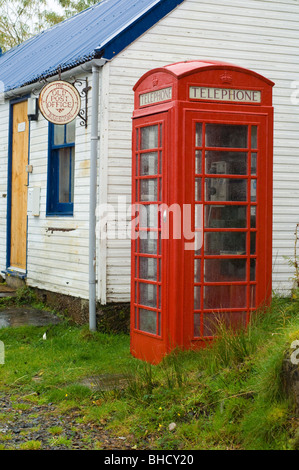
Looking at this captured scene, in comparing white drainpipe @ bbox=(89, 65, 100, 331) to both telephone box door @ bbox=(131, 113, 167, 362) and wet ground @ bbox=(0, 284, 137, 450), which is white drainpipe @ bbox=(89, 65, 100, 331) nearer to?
telephone box door @ bbox=(131, 113, 167, 362)

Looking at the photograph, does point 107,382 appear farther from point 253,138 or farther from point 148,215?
point 253,138

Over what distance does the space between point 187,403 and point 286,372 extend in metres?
1.03

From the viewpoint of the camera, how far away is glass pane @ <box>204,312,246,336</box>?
24.2 feet

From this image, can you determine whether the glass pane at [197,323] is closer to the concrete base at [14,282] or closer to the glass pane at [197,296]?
the glass pane at [197,296]

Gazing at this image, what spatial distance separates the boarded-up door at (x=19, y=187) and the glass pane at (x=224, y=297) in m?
5.71

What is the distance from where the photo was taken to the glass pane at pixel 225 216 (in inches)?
294

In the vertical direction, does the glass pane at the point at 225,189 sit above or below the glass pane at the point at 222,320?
above

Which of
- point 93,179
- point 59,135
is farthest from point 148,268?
point 59,135

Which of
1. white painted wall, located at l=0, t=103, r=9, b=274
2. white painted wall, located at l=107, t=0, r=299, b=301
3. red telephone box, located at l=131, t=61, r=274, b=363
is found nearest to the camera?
red telephone box, located at l=131, t=61, r=274, b=363

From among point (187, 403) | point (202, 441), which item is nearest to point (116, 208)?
point (187, 403)

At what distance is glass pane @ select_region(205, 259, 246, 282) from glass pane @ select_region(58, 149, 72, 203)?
4.05 m

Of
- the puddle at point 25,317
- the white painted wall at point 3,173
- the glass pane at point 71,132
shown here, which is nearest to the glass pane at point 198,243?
the puddle at point 25,317

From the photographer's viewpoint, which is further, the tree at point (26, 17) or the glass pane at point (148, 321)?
the tree at point (26, 17)

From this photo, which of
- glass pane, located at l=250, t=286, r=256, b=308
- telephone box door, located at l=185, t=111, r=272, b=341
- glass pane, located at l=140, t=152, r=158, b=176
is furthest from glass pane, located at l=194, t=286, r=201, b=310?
glass pane, located at l=140, t=152, r=158, b=176
